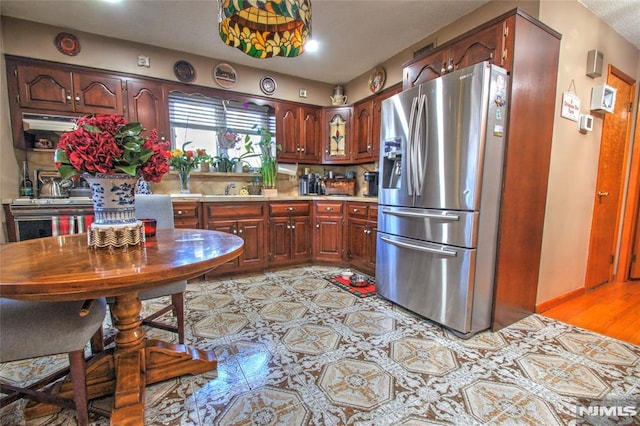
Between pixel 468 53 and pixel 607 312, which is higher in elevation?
pixel 468 53

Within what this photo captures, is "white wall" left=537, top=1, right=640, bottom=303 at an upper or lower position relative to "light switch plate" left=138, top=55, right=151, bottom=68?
lower

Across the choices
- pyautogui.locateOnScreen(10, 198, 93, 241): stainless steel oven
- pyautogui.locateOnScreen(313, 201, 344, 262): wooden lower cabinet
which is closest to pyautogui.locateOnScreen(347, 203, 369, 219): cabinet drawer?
pyautogui.locateOnScreen(313, 201, 344, 262): wooden lower cabinet

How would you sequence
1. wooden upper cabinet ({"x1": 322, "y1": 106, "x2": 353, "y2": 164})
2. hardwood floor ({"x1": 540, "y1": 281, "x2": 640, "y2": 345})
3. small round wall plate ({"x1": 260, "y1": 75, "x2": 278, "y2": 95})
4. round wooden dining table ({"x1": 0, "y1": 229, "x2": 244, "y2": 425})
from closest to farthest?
round wooden dining table ({"x1": 0, "y1": 229, "x2": 244, "y2": 425}), hardwood floor ({"x1": 540, "y1": 281, "x2": 640, "y2": 345}), small round wall plate ({"x1": 260, "y1": 75, "x2": 278, "y2": 95}), wooden upper cabinet ({"x1": 322, "y1": 106, "x2": 353, "y2": 164})

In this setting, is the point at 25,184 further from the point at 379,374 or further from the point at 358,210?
the point at 379,374

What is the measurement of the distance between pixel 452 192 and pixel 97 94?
348cm

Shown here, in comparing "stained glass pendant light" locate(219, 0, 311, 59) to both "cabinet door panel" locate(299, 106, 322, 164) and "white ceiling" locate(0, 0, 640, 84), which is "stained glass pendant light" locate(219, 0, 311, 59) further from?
"cabinet door panel" locate(299, 106, 322, 164)

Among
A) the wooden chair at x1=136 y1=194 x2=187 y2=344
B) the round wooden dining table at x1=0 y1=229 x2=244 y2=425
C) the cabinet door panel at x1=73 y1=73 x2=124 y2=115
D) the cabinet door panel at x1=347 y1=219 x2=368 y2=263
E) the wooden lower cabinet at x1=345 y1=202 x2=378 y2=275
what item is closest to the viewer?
the round wooden dining table at x1=0 y1=229 x2=244 y2=425

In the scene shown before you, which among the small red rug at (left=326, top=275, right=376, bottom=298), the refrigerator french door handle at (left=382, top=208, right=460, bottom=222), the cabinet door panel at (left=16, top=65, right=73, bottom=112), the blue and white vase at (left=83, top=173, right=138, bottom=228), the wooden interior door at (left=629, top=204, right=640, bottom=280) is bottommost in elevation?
the small red rug at (left=326, top=275, right=376, bottom=298)

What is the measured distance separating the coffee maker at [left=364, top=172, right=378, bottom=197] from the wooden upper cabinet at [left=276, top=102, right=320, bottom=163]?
855 millimetres

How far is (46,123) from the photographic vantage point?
262cm

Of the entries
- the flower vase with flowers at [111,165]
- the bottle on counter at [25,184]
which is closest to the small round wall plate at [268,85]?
the bottle on counter at [25,184]

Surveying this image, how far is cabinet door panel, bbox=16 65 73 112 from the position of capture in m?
2.61

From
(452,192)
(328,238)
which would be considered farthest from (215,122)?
(452,192)

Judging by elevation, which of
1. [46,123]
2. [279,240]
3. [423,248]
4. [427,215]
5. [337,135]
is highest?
[337,135]
